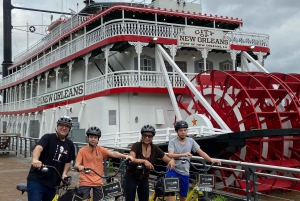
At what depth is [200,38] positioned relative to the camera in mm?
13469

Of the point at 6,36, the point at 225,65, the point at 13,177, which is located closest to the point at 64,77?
the point at 225,65

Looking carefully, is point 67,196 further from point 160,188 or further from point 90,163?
point 160,188

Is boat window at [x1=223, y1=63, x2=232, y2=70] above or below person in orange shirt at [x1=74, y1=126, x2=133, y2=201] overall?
above

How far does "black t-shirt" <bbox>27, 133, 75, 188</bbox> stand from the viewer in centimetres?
391

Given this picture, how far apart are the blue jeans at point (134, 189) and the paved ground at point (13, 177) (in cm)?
238

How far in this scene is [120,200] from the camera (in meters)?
5.21

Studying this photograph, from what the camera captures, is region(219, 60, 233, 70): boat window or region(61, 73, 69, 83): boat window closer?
region(219, 60, 233, 70): boat window

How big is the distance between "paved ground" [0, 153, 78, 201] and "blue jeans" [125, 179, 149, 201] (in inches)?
93.6

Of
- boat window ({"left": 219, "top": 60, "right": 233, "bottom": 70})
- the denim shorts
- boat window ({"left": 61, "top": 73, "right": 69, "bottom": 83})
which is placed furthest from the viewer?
boat window ({"left": 61, "top": 73, "right": 69, "bottom": 83})

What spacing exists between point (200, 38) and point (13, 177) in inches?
314

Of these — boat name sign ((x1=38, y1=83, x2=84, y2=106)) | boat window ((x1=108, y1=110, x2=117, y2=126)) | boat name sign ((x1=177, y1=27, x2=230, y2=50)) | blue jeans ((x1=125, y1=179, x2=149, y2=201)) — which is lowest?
blue jeans ((x1=125, y1=179, x2=149, y2=201))

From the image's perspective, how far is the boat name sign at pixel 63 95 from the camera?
14.1m

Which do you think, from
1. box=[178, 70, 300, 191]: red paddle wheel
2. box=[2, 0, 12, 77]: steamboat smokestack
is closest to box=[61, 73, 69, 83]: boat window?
box=[178, 70, 300, 191]: red paddle wheel

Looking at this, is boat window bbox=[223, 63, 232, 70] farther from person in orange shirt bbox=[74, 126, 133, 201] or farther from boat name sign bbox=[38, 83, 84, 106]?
person in orange shirt bbox=[74, 126, 133, 201]
